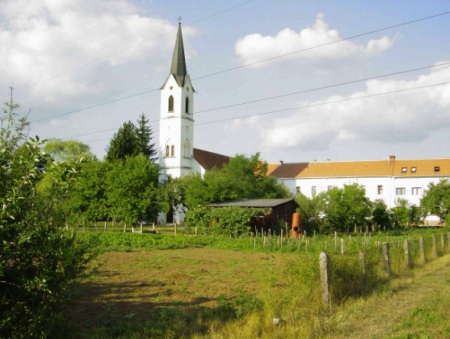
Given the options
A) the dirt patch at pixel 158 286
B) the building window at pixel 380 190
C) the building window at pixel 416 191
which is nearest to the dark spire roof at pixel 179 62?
Result: the building window at pixel 380 190

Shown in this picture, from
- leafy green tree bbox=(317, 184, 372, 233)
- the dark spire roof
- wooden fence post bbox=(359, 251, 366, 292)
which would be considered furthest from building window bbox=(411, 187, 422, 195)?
wooden fence post bbox=(359, 251, 366, 292)

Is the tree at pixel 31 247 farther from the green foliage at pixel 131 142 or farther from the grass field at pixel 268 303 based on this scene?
the green foliage at pixel 131 142

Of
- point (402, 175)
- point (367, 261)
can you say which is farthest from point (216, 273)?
point (402, 175)

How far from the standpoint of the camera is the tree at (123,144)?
190 ft

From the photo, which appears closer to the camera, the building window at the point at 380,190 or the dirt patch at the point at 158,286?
the dirt patch at the point at 158,286

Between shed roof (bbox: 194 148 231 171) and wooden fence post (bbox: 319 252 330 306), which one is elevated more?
shed roof (bbox: 194 148 231 171)

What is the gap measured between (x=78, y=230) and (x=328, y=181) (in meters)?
66.9

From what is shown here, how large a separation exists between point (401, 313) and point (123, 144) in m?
53.3

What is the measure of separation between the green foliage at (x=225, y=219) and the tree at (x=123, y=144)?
23.7 m

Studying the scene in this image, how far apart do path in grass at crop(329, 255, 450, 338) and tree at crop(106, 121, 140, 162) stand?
1964 inches

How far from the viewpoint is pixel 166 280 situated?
44.6 ft

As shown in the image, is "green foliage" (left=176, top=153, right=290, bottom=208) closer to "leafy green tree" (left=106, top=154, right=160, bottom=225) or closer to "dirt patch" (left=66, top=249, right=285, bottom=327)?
"leafy green tree" (left=106, top=154, right=160, bottom=225)

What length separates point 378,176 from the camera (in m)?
67.1

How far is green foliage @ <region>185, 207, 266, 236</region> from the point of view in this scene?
33781mm
